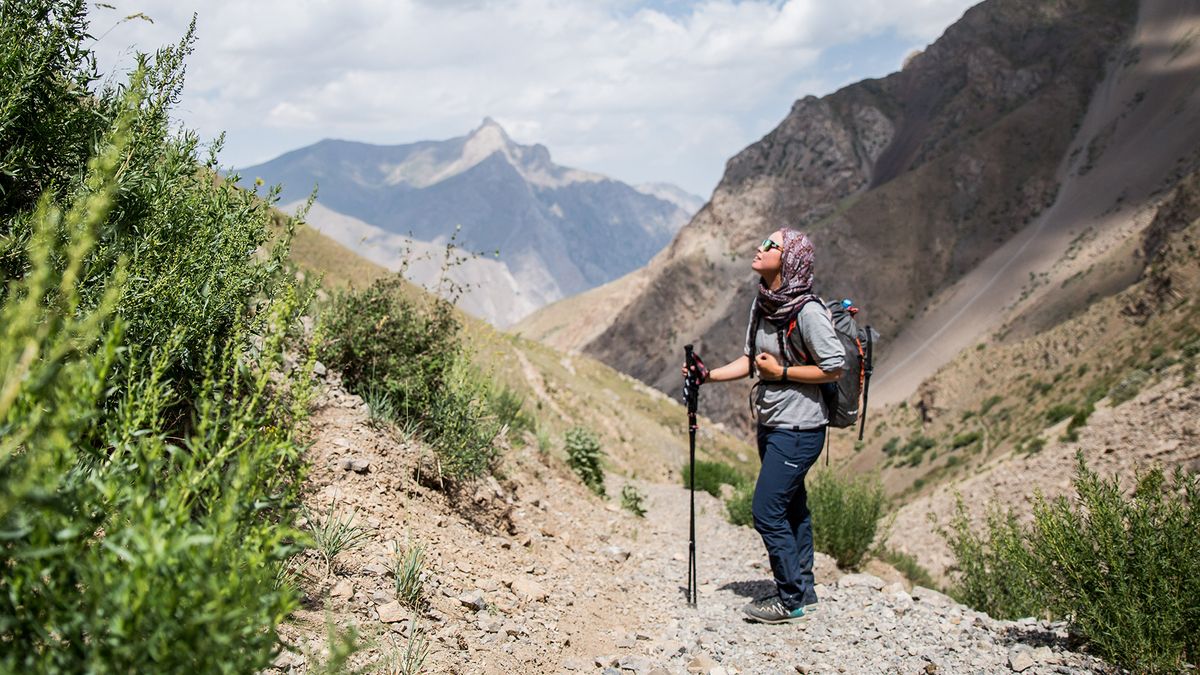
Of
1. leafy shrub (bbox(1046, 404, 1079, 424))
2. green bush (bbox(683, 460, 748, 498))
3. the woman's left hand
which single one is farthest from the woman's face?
leafy shrub (bbox(1046, 404, 1079, 424))

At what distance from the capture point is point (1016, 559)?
4.80 metres

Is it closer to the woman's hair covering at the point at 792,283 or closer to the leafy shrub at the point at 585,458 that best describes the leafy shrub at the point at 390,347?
the woman's hair covering at the point at 792,283

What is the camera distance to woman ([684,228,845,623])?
5219 mm

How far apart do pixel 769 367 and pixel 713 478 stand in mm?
9379

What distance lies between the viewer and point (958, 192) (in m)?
84.0

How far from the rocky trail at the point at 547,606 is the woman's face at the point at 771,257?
2.51 meters

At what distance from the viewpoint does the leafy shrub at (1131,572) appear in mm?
3887

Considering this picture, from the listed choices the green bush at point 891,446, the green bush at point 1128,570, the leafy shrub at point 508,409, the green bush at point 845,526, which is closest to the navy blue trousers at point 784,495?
the green bush at point 1128,570

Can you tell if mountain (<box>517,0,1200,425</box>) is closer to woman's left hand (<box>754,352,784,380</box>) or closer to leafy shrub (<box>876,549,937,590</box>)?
leafy shrub (<box>876,549,937,590</box>)

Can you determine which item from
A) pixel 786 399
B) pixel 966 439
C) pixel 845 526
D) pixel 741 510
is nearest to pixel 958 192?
pixel 966 439

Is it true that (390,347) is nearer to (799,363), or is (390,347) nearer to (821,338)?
(799,363)

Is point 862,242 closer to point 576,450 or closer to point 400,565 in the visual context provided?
point 576,450

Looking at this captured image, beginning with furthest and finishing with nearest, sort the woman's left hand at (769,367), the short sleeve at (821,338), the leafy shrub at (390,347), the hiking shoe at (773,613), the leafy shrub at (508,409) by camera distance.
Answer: the leafy shrub at (508,409)
the leafy shrub at (390,347)
the hiking shoe at (773,613)
the woman's left hand at (769,367)
the short sleeve at (821,338)

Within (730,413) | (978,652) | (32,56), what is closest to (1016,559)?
(978,652)
